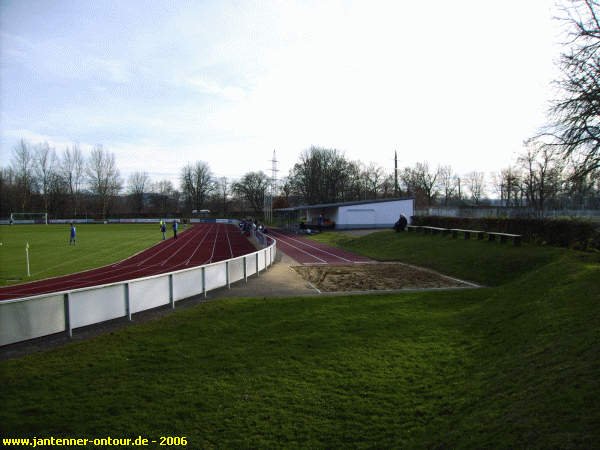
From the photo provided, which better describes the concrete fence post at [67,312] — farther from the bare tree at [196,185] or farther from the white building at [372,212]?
the bare tree at [196,185]

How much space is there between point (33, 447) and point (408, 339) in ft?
20.4

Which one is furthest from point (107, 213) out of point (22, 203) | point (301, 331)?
point (301, 331)

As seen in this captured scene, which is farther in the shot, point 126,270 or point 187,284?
point 126,270

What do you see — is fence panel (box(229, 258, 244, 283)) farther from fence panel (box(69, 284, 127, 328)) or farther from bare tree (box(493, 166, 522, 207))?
bare tree (box(493, 166, 522, 207))

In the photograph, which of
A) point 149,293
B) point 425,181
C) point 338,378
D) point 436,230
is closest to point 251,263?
point 149,293

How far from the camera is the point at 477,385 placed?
509cm

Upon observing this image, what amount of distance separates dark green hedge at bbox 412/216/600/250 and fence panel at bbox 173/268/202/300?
1589 centimetres

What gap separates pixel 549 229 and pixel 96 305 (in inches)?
762

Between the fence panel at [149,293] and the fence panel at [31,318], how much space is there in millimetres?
1619

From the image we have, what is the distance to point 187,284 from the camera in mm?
10586

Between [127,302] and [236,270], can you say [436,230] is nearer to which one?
[236,270]

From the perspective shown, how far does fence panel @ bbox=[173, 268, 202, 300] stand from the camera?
10.1m

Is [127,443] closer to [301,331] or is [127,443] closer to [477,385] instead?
[301,331]

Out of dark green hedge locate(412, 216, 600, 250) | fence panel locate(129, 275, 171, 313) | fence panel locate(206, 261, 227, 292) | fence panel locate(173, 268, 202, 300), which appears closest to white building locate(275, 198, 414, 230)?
dark green hedge locate(412, 216, 600, 250)
